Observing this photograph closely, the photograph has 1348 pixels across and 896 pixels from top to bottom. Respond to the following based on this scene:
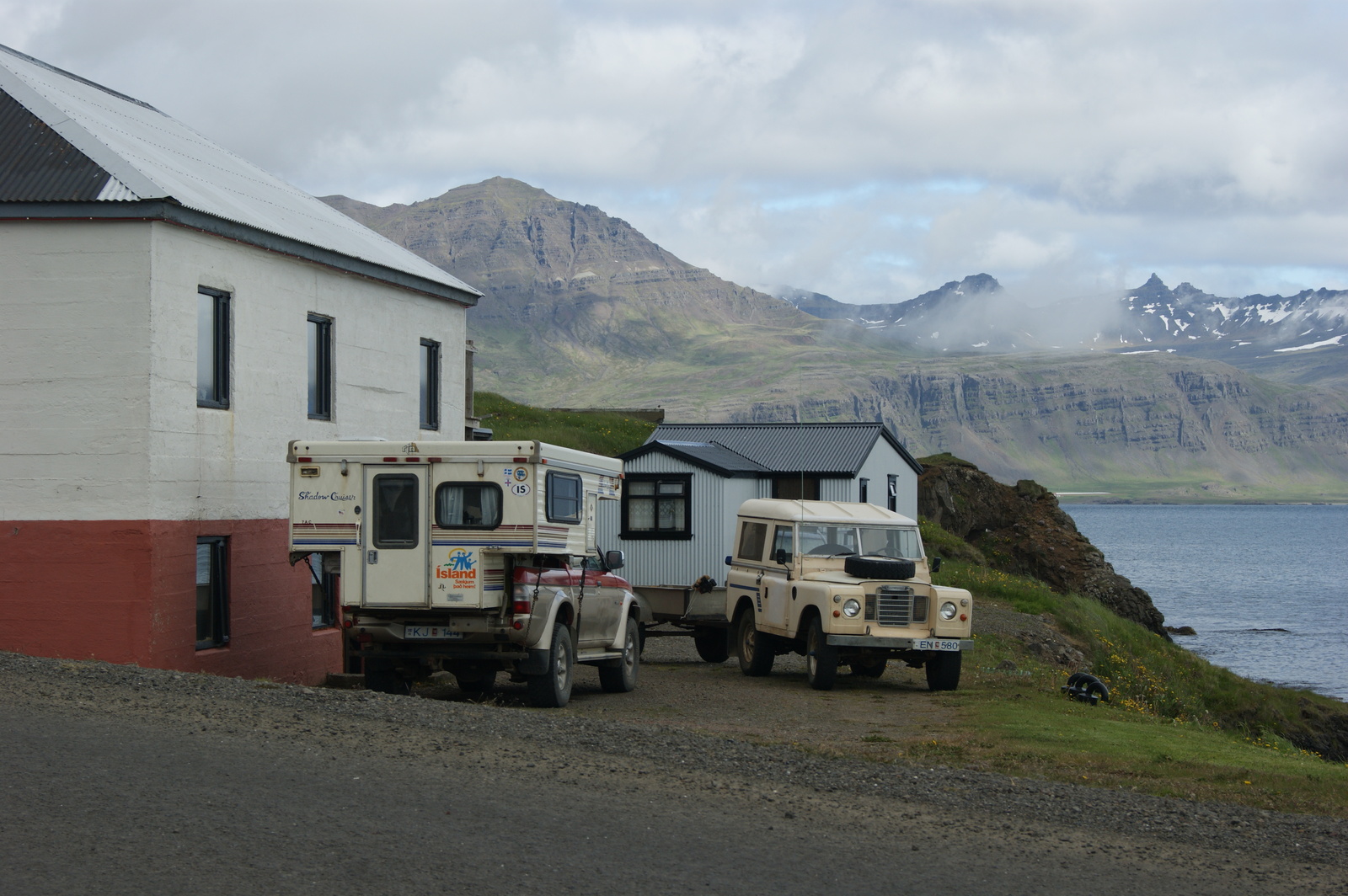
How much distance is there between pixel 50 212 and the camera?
15.9m

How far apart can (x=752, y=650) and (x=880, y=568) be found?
9.96ft

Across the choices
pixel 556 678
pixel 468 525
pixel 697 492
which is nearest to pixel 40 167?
pixel 468 525

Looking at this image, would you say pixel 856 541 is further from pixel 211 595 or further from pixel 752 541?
pixel 211 595

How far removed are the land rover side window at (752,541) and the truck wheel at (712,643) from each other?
87.8 inches

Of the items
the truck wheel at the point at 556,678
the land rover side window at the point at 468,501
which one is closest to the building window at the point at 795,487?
the truck wheel at the point at 556,678

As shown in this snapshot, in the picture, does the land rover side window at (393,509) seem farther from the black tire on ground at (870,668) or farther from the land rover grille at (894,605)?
the black tire on ground at (870,668)

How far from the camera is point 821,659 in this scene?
19.0 metres

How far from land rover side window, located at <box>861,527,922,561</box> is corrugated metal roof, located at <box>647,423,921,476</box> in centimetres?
1599

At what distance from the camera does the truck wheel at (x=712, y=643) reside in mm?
24031

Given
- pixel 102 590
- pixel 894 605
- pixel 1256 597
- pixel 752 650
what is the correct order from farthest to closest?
pixel 1256 597 → pixel 752 650 → pixel 894 605 → pixel 102 590

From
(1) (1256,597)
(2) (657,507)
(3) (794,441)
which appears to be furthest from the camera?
(1) (1256,597)

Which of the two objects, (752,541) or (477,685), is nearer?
(477,685)

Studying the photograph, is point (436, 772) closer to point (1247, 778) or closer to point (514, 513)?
point (514, 513)

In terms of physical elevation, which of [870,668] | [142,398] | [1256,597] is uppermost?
[142,398]
